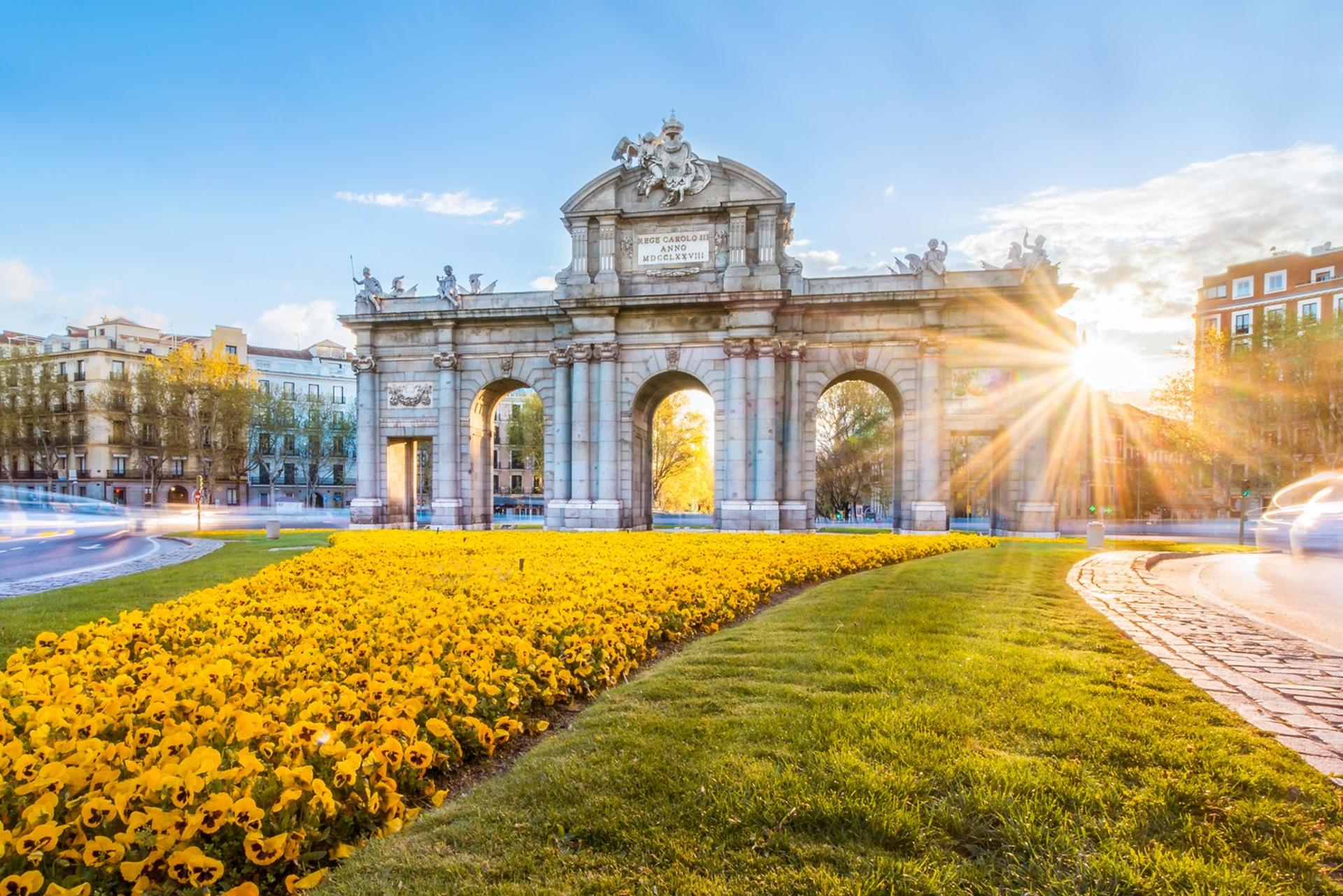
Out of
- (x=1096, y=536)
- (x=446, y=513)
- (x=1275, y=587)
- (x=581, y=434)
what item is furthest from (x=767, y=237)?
(x=1275, y=587)

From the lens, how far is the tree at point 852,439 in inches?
2040

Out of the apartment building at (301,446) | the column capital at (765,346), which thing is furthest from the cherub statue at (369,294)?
the apartment building at (301,446)

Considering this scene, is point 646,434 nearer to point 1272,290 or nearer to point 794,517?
point 794,517

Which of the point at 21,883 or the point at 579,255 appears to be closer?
the point at 21,883

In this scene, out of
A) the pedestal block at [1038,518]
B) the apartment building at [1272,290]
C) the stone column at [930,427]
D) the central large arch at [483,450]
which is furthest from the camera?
the apartment building at [1272,290]

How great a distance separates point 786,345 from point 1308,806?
982 inches

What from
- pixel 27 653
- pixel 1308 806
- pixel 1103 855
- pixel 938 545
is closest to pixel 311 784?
pixel 1103 855

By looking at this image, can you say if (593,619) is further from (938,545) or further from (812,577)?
(938,545)

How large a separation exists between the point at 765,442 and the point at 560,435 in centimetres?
872

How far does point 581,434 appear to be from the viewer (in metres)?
28.9

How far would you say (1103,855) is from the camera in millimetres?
3568

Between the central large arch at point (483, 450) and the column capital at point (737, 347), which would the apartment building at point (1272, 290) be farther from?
the central large arch at point (483, 450)

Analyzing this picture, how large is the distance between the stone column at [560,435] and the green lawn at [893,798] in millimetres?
22952

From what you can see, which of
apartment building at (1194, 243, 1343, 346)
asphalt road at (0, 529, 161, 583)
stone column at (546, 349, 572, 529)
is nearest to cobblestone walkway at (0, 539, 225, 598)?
asphalt road at (0, 529, 161, 583)
